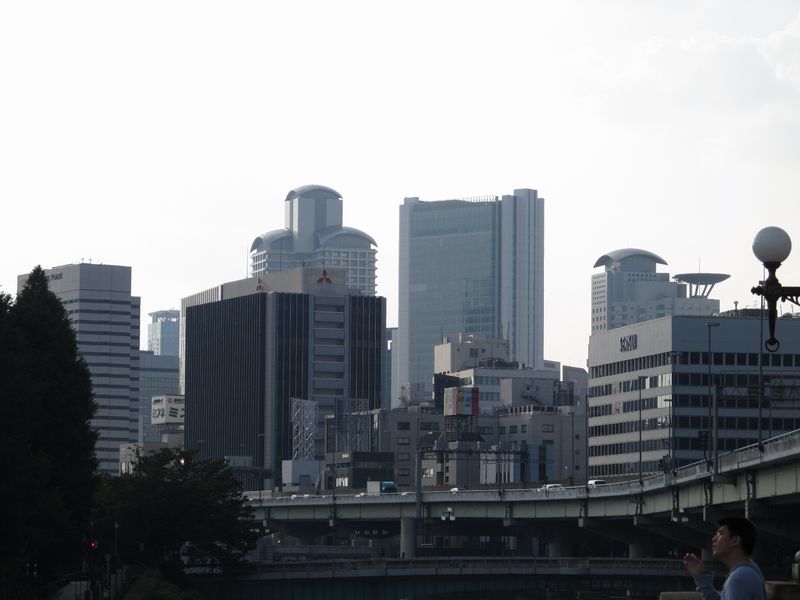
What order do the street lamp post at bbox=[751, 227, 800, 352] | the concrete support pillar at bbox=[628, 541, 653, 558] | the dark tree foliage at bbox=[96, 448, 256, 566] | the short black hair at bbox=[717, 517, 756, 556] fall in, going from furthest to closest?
the concrete support pillar at bbox=[628, 541, 653, 558]
the dark tree foliage at bbox=[96, 448, 256, 566]
the street lamp post at bbox=[751, 227, 800, 352]
the short black hair at bbox=[717, 517, 756, 556]

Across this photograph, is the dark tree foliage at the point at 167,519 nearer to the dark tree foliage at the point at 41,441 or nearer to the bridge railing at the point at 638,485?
the dark tree foliage at the point at 41,441

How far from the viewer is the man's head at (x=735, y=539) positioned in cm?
1544

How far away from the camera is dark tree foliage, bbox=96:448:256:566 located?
12094cm

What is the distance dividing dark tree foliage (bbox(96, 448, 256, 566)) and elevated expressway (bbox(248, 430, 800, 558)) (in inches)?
1148

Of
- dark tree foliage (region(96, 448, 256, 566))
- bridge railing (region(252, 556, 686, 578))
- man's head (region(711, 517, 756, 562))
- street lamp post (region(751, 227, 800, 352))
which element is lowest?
bridge railing (region(252, 556, 686, 578))

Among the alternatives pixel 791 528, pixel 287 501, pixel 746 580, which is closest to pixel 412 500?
pixel 287 501

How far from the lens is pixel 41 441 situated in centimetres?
8569

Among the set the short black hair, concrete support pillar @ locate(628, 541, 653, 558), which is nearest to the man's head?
the short black hair

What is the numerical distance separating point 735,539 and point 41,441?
73429mm

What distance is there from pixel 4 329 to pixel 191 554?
4961 cm

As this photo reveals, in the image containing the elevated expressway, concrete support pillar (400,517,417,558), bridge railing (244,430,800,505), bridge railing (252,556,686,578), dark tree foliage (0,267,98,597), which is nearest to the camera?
dark tree foliage (0,267,98,597)

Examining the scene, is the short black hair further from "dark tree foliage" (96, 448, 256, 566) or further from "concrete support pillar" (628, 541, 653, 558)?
"concrete support pillar" (628, 541, 653, 558)

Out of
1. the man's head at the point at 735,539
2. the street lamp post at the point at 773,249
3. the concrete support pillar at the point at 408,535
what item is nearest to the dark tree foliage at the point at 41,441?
the street lamp post at the point at 773,249

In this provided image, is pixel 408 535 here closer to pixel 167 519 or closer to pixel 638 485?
pixel 638 485
